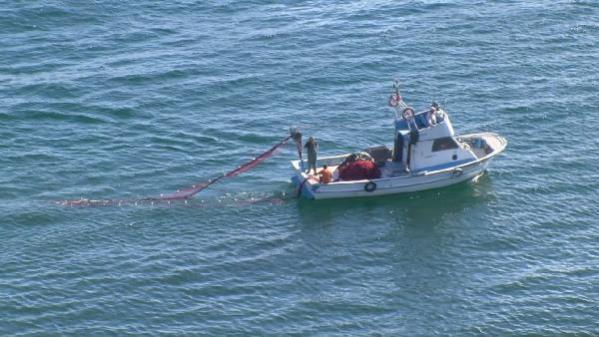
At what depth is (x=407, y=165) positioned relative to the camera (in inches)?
2485

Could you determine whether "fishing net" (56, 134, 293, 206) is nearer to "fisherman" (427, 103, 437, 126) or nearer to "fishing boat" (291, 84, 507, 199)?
"fishing boat" (291, 84, 507, 199)

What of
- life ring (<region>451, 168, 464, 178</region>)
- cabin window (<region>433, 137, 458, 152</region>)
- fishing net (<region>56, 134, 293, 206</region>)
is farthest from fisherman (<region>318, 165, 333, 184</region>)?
life ring (<region>451, 168, 464, 178</region>)

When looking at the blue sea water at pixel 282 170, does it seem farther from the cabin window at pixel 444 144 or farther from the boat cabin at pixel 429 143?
the cabin window at pixel 444 144

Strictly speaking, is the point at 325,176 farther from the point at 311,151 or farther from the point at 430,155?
the point at 430,155

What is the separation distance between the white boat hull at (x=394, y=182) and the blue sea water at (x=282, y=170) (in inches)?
23.9

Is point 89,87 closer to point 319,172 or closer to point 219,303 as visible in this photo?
point 319,172

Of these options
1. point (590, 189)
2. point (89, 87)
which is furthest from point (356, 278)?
point (89, 87)

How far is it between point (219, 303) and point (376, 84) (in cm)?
3170

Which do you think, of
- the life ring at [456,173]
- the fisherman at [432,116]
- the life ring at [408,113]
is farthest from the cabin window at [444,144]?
the life ring at [408,113]

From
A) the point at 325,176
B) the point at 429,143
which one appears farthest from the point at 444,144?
the point at 325,176

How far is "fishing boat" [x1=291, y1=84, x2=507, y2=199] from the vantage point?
62.0 meters

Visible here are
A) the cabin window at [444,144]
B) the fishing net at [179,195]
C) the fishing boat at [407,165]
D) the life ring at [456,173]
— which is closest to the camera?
the fishing net at [179,195]

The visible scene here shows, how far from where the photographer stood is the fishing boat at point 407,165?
61969 millimetres

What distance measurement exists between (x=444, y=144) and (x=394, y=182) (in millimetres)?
3672
